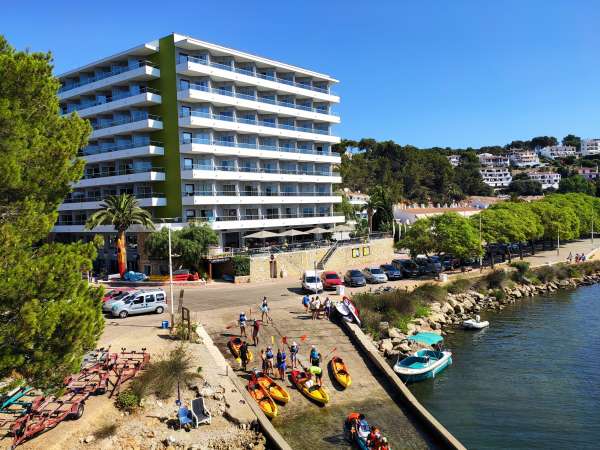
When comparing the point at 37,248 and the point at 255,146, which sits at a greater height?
the point at 255,146

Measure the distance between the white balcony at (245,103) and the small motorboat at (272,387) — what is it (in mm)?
40127

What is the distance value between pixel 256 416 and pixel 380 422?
6.14m

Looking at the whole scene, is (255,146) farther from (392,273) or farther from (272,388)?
(272,388)

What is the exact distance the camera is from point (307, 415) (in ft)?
80.2

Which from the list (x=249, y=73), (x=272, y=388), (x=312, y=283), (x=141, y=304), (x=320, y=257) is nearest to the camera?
(x=272, y=388)

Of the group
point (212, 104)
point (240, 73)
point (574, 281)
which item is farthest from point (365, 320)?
point (574, 281)

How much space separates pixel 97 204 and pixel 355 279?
35.0m

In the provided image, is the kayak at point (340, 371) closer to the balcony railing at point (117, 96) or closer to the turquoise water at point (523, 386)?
the turquoise water at point (523, 386)

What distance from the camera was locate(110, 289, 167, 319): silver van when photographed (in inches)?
1437

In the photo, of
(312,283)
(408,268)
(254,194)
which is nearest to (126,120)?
(254,194)

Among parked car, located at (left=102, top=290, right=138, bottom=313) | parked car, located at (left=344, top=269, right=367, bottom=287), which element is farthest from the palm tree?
parked car, located at (left=344, top=269, right=367, bottom=287)

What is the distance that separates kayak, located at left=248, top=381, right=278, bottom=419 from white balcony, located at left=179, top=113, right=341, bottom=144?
39494 mm

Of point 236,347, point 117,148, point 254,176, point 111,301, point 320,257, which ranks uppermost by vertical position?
point 117,148

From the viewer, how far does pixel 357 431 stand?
71.8 feet
